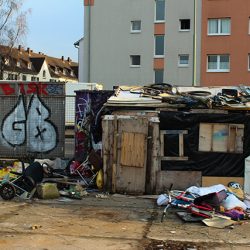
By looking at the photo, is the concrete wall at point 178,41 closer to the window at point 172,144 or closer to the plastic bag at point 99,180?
the window at point 172,144

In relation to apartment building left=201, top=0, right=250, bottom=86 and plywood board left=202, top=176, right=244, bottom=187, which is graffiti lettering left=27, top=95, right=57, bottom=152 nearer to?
plywood board left=202, top=176, right=244, bottom=187

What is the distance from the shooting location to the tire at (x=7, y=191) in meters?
10.1

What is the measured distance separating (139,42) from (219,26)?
258 inches

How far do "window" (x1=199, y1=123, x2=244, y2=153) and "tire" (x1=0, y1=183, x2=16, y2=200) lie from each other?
4.12m

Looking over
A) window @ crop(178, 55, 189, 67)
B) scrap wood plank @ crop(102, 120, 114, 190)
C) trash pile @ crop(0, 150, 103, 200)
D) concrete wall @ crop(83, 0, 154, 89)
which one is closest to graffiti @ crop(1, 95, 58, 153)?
trash pile @ crop(0, 150, 103, 200)

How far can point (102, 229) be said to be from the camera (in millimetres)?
7867

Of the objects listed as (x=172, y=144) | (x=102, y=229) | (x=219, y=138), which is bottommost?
Result: (x=102, y=229)

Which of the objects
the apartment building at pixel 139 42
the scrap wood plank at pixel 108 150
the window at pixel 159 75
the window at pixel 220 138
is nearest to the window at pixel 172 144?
the window at pixel 220 138

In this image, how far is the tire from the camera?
33.3 ft

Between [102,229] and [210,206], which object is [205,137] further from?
[102,229]

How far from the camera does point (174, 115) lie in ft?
36.2

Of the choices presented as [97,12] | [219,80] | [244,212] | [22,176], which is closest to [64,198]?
[22,176]

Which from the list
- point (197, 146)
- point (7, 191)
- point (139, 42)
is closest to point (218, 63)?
point (139, 42)

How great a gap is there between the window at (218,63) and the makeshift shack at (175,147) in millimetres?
Result: 29234
